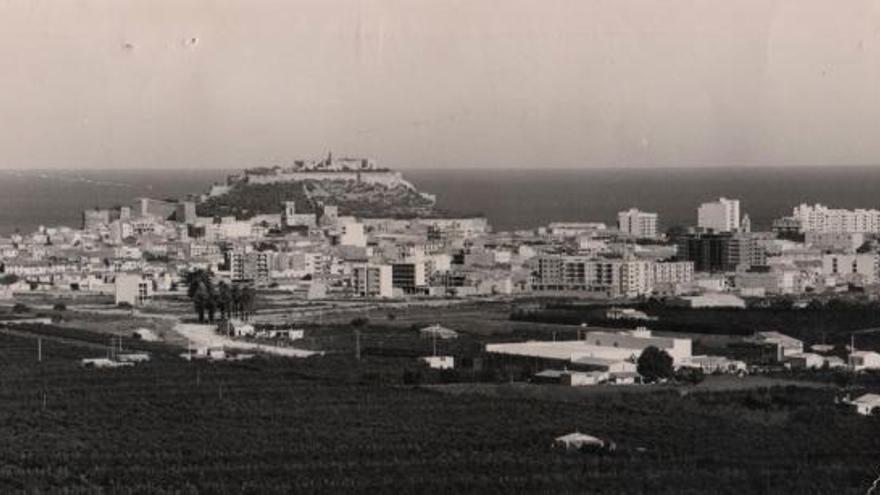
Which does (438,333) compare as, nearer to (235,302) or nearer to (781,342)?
(235,302)

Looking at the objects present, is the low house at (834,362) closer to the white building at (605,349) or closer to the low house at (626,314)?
the white building at (605,349)

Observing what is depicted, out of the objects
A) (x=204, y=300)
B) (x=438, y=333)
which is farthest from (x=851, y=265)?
(x=204, y=300)

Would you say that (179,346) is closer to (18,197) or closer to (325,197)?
(325,197)

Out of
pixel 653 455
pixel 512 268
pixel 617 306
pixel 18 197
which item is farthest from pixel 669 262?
pixel 18 197

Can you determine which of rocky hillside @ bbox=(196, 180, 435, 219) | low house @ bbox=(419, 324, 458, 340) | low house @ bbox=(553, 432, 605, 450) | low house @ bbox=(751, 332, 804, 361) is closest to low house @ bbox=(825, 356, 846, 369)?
low house @ bbox=(751, 332, 804, 361)

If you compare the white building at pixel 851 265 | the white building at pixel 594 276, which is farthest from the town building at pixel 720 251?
the white building at pixel 594 276

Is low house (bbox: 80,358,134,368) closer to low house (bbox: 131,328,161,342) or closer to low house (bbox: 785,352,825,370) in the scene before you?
low house (bbox: 131,328,161,342)

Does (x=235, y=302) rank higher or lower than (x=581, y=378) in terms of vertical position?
higher
